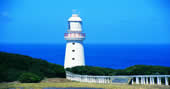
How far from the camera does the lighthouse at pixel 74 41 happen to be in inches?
1698

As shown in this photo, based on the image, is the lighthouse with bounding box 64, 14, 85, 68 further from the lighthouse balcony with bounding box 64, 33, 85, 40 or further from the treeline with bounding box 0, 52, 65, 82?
the treeline with bounding box 0, 52, 65, 82

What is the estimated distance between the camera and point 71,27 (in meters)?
43.2

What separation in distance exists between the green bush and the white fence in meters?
4.97

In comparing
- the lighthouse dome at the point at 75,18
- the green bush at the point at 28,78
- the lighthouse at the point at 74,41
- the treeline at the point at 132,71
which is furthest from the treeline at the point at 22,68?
the lighthouse dome at the point at 75,18

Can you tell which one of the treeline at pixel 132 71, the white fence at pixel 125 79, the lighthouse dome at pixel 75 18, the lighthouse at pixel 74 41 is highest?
the lighthouse dome at pixel 75 18

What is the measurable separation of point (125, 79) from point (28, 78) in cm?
887

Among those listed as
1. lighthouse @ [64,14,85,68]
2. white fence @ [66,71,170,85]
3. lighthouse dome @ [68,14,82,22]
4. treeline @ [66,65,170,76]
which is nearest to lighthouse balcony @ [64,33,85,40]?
lighthouse @ [64,14,85,68]

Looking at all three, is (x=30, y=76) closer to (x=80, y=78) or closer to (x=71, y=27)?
(x=80, y=78)

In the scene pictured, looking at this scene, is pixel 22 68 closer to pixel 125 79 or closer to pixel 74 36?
pixel 125 79

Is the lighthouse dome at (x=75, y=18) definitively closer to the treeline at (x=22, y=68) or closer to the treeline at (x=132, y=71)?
the treeline at (x=132, y=71)

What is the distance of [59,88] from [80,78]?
8.37 meters

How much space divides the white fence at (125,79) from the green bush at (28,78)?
4.97 m

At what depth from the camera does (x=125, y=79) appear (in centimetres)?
3244

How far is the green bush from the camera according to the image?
30.6 m
